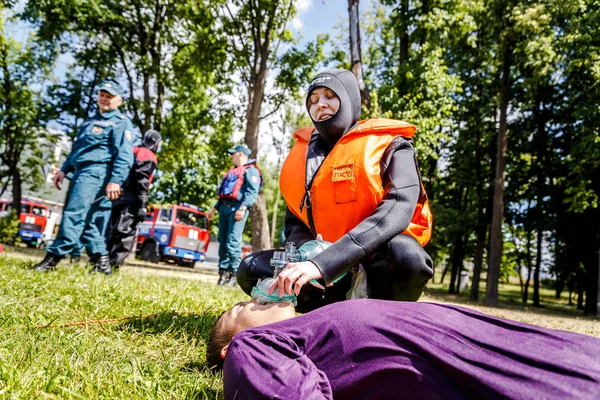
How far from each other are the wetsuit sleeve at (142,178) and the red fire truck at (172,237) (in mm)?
11474

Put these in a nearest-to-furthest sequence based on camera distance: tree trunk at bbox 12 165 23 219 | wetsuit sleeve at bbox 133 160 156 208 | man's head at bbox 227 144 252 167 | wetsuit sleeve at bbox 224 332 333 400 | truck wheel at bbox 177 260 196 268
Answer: wetsuit sleeve at bbox 224 332 333 400
wetsuit sleeve at bbox 133 160 156 208
man's head at bbox 227 144 252 167
truck wheel at bbox 177 260 196 268
tree trunk at bbox 12 165 23 219

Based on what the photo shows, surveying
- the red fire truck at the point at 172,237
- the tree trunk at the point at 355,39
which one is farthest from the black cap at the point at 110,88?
the red fire truck at the point at 172,237

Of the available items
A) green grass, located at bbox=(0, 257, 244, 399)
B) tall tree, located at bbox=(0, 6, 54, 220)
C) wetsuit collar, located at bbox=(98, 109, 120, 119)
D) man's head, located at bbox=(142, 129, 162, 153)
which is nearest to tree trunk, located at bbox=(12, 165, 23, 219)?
tall tree, located at bbox=(0, 6, 54, 220)

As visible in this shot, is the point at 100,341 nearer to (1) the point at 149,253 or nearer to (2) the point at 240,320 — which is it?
(2) the point at 240,320

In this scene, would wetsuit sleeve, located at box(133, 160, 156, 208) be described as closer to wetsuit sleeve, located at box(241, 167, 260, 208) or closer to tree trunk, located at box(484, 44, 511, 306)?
wetsuit sleeve, located at box(241, 167, 260, 208)

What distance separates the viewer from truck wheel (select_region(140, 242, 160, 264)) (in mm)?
18062

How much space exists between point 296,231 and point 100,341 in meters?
1.38

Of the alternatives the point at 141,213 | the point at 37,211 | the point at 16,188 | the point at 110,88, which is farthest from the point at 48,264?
the point at 37,211

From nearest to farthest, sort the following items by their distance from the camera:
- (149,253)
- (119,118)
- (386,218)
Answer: (386,218) → (119,118) → (149,253)

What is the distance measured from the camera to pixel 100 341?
2.48m

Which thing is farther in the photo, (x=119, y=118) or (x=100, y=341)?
(x=119, y=118)

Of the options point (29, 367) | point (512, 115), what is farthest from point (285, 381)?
point (512, 115)

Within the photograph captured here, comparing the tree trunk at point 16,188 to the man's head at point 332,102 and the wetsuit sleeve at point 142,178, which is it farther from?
the man's head at point 332,102

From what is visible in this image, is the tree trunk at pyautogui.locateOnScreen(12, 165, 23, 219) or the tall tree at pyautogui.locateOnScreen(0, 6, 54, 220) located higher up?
the tall tree at pyautogui.locateOnScreen(0, 6, 54, 220)
